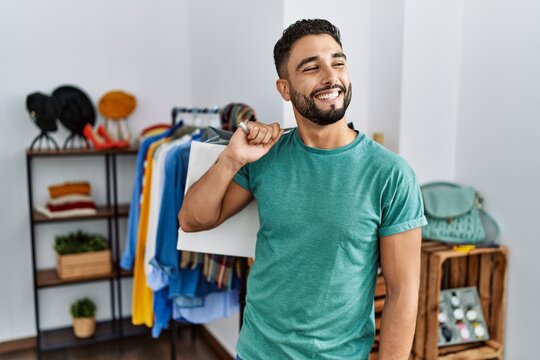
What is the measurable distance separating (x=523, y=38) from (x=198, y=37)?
197 cm

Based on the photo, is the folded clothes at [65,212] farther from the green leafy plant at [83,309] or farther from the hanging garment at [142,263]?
the hanging garment at [142,263]

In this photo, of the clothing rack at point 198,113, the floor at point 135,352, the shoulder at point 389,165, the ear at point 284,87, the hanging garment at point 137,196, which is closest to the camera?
the shoulder at point 389,165

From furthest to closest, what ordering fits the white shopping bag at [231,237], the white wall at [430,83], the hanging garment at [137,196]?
the hanging garment at [137,196] < the white wall at [430,83] < the white shopping bag at [231,237]

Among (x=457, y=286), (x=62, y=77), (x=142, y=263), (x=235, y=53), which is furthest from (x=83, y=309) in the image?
(x=457, y=286)

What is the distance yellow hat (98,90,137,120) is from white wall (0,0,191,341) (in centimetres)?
10

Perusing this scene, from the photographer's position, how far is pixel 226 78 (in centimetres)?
294

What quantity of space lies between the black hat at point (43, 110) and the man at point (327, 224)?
2154mm

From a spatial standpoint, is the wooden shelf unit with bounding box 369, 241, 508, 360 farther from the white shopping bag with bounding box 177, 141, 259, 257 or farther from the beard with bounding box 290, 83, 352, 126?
the beard with bounding box 290, 83, 352, 126

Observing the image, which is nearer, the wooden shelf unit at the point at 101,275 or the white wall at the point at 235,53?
the white wall at the point at 235,53

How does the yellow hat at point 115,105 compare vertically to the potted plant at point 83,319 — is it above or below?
above

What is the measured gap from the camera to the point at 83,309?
130 inches

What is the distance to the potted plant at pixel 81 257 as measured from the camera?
10.3ft

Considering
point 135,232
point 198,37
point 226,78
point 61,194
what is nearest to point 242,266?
point 135,232

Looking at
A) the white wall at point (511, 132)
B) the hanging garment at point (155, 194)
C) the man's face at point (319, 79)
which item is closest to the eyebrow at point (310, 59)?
the man's face at point (319, 79)
